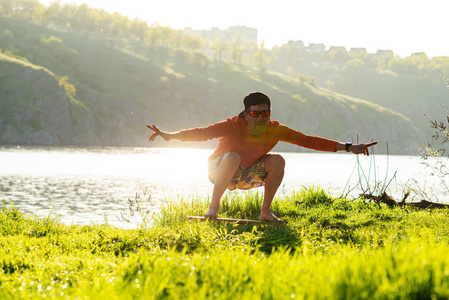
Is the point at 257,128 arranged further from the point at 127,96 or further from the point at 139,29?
the point at 139,29

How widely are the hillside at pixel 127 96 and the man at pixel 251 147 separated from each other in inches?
3339

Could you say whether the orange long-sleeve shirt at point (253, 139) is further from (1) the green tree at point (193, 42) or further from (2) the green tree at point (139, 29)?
(1) the green tree at point (193, 42)

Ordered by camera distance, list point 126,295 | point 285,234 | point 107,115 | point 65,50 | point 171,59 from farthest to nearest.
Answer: point 171,59 → point 65,50 → point 107,115 → point 285,234 → point 126,295

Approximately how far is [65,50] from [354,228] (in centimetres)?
13042

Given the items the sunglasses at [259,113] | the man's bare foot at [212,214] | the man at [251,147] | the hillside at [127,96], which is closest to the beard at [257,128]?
the man at [251,147]

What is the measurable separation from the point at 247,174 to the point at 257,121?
889 millimetres

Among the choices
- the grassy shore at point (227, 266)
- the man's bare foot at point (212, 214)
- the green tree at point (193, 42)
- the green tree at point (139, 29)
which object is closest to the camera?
the grassy shore at point (227, 266)

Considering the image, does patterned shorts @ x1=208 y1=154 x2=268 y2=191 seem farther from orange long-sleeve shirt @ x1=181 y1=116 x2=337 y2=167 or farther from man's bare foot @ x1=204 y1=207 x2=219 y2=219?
man's bare foot @ x1=204 y1=207 x2=219 y2=219

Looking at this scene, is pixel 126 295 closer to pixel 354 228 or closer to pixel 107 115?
pixel 354 228

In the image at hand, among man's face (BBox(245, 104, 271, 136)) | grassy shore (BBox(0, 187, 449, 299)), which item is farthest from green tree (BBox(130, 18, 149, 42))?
grassy shore (BBox(0, 187, 449, 299))

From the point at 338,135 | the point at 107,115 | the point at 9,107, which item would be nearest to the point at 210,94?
the point at 107,115

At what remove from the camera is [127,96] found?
11775 cm

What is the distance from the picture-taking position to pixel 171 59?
154 meters

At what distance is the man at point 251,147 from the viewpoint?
20.5ft
